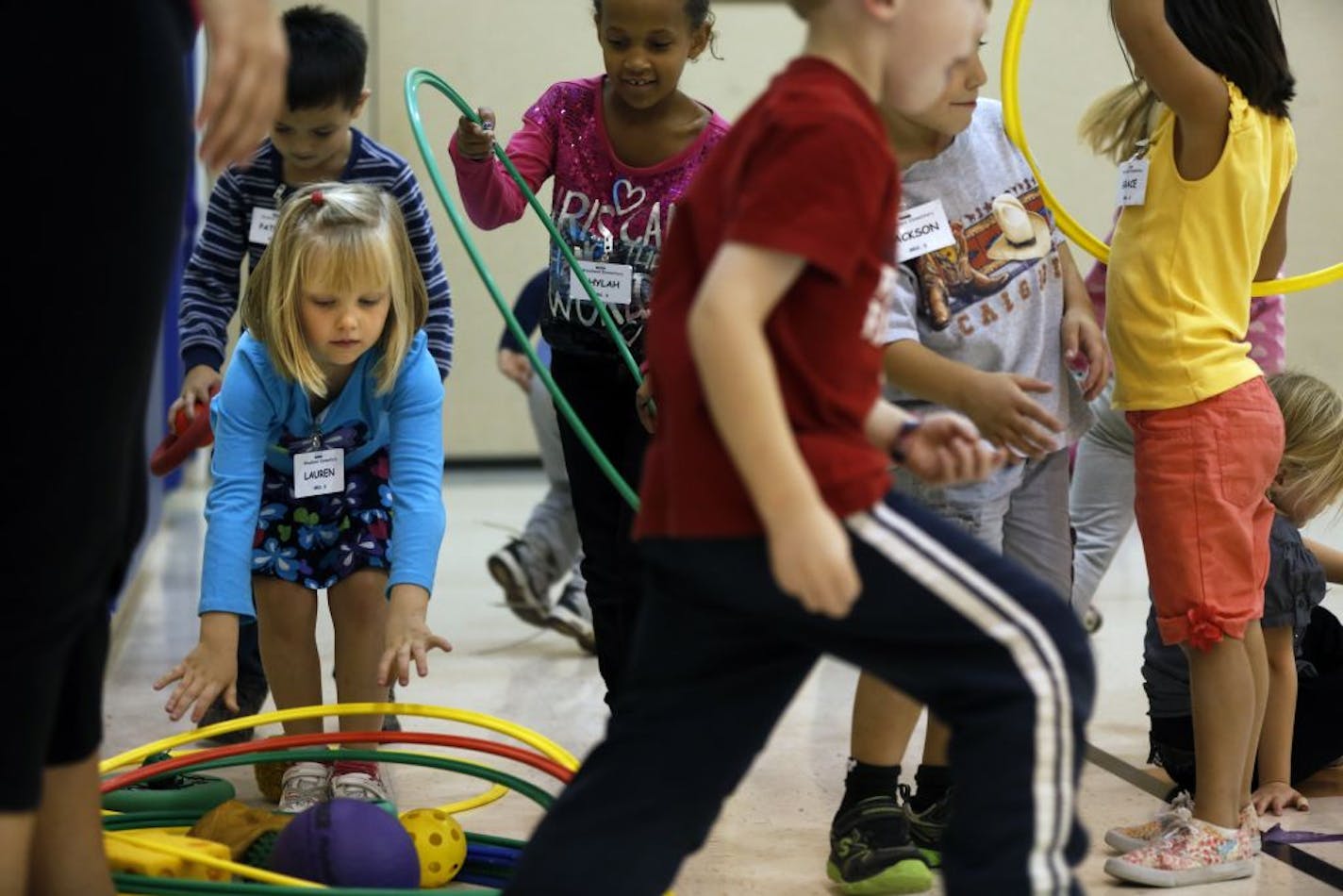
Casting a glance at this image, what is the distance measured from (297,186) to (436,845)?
1416 mm

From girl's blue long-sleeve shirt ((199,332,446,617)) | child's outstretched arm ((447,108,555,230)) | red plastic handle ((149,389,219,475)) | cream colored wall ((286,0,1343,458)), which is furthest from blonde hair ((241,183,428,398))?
cream colored wall ((286,0,1343,458))

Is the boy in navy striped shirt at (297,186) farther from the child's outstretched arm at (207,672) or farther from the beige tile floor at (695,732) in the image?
the child's outstretched arm at (207,672)

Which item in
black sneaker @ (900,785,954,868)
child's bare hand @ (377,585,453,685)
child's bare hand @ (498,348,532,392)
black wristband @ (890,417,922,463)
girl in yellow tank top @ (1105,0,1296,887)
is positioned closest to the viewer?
black wristband @ (890,417,922,463)

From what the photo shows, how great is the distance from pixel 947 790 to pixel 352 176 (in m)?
1.58

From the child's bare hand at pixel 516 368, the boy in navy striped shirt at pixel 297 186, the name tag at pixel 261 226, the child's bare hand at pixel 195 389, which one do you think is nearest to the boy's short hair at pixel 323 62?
the boy in navy striped shirt at pixel 297 186

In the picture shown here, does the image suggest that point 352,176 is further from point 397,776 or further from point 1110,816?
point 1110,816

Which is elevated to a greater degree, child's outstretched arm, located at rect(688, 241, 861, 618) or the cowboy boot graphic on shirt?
the cowboy boot graphic on shirt

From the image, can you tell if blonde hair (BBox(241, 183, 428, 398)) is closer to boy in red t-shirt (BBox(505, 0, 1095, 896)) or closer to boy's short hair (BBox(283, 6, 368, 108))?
boy's short hair (BBox(283, 6, 368, 108))

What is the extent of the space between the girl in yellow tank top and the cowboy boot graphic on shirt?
0.26 m

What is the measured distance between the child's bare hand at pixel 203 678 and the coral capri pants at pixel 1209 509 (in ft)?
4.50

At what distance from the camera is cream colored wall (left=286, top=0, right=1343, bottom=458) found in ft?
22.3

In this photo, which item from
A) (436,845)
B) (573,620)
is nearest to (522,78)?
(573,620)

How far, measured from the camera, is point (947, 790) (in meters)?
2.57

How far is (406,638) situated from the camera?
2.37 m
